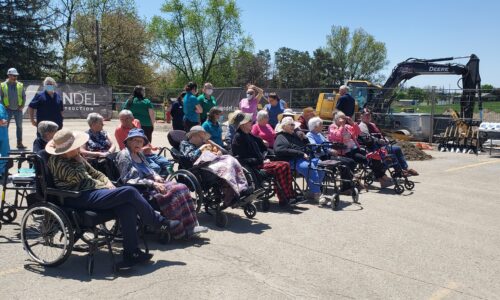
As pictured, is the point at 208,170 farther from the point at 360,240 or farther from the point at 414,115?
the point at 414,115

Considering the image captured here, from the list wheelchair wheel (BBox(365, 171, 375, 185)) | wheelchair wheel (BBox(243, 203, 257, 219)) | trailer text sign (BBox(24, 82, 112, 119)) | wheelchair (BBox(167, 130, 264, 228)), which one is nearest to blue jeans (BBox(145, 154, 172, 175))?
wheelchair (BBox(167, 130, 264, 228))

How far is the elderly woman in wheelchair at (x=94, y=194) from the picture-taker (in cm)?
422

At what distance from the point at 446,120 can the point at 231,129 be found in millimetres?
12131

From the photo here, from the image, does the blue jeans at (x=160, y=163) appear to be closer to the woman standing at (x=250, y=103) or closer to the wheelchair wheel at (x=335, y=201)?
the wheelchair wheel at (x=335, y=201)

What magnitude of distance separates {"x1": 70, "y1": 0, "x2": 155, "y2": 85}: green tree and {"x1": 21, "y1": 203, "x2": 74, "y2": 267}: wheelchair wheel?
1514 inches

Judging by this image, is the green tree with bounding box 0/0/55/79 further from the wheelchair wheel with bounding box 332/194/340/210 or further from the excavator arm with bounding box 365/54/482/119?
the wheelchair wheel with bounding box 332/194/340/210

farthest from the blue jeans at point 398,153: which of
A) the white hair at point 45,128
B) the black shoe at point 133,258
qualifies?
the white hair at point 45,128

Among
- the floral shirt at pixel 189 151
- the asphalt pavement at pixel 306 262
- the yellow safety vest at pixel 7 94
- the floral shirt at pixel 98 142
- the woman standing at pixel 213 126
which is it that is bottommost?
the asphalt pavement at pixel 306 262

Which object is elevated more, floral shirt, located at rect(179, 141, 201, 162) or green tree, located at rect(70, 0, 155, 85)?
green tree, located at rect(70, 0, 155, 85)

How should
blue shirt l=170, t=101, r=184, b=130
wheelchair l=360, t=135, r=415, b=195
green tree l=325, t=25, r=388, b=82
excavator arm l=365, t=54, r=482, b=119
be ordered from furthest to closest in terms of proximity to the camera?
green tree l=325, t=25, r=388, b=82
excavator arm l=365, t=54, r=482, b=119
blue shirt l=170, t=101, r=184, b=130
wheelchair l=360, t=135, r=415, b=195

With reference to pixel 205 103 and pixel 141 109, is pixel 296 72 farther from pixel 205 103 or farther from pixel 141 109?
pixel 141 109

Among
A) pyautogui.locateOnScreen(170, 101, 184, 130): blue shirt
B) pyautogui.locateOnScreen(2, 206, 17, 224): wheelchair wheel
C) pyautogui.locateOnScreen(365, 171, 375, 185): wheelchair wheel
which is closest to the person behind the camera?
pyautogui.locateOnScreen(2, 206, 17, 224): wheelchair wheel

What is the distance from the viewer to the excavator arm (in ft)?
56.9

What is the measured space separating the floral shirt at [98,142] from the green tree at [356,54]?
238 feet
